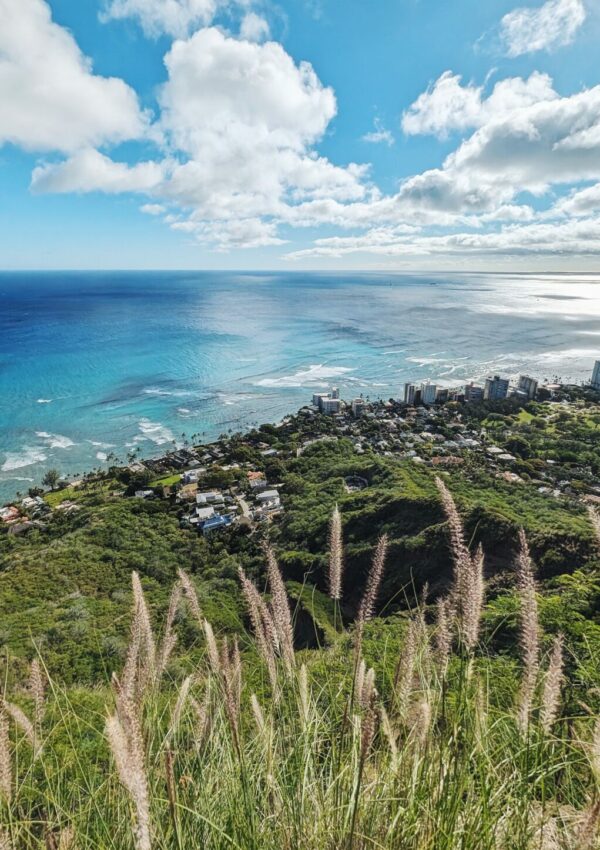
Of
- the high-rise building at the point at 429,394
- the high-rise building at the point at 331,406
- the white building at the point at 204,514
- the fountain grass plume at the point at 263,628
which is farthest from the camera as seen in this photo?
the high-rise building at the point at 429,394

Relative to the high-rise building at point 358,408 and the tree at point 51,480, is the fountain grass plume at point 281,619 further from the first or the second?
the high-rise building at point 358,408

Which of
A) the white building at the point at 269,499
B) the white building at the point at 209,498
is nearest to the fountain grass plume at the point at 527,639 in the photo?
the white building at the point at 269,499

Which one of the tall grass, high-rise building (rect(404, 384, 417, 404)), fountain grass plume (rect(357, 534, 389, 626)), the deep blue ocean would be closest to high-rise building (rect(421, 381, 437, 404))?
high-rise building (rect(404, 384, 417, 404))

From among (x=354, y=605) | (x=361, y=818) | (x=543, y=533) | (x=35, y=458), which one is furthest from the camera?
(x=35, y=458)

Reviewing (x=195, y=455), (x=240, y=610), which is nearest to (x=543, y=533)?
(x=240, y=610)

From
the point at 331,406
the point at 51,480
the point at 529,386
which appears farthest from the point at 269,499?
the point at 529,386

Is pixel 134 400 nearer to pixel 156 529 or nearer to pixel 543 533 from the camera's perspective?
pixel 156 529
